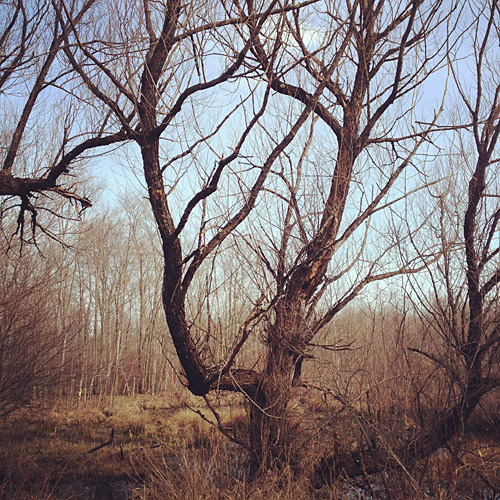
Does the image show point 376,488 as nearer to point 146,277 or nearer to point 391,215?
point 391,215

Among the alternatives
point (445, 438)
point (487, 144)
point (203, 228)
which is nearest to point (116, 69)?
point (203, 228)

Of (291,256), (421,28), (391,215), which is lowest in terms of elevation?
(291,256)

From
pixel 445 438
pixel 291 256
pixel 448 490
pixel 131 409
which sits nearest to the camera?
pixel 448 490

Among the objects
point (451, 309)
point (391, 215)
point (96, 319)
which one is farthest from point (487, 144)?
point (96, 319)

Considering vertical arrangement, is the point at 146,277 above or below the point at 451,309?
above

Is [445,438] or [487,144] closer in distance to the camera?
[445,438]

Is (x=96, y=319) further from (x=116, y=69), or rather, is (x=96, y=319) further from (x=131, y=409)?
(x=116, y=69)

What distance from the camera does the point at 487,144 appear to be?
5285 mm

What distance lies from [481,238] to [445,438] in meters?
1.94

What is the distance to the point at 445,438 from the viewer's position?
4.00 m

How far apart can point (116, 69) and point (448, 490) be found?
15.4 feet

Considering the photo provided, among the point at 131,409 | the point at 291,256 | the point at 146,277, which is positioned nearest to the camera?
the point at 291,256

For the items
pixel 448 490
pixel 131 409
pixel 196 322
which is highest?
pixel 196 322

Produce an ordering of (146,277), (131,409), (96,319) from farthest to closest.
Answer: (146,277) → (96,319) → (131,409)
